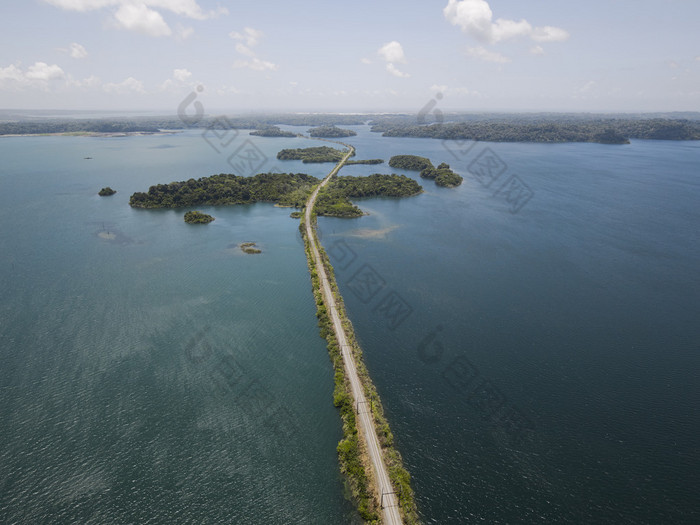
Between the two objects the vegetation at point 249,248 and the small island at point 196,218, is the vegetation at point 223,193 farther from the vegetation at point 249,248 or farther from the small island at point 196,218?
the vegetation at point 249,248

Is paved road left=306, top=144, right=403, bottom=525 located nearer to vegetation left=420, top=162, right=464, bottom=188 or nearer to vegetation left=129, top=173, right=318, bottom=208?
vegetation left=129, top=173, right=318, bottom=208

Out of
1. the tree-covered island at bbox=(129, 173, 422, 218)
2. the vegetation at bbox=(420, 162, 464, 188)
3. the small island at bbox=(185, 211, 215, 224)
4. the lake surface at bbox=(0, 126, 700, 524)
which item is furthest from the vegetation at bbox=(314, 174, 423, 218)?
the small island at bbox=(185, 211, 215, 224)

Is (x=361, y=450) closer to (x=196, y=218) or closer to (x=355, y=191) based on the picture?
(x=196, y=218)

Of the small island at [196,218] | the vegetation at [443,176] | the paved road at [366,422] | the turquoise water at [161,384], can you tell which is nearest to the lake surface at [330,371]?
the turquoise water at [161,384]

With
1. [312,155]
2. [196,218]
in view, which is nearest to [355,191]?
[196,218]

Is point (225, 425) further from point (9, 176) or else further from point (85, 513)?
point (9, 176)

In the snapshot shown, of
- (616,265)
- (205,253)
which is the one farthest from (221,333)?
(616,265)
